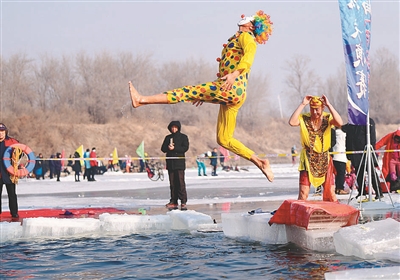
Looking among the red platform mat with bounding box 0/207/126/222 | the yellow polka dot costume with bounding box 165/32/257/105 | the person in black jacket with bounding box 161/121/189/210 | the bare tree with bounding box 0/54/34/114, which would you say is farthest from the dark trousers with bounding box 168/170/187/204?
the bare tree with bounding box 0/54/34/114

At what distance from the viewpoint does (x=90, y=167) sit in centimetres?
2914

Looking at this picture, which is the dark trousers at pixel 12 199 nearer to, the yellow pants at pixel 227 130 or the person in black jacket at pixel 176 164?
the person in black jacket at pixel 176 164

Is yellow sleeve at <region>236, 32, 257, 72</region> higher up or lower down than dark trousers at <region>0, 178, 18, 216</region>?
higher up

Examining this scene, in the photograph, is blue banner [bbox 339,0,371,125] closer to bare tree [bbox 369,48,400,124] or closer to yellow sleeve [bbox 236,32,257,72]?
yellow sleeve [bbox 236,32,257,72]

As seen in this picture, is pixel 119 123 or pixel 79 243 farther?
pixel 119 123

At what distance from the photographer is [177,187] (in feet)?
43.9

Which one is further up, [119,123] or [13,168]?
[119,123]

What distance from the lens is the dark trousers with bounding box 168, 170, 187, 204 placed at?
13.3 m

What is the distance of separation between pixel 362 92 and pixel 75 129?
58185mm

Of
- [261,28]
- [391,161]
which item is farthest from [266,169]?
[391,161]

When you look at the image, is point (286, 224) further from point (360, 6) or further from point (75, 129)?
point (75, 129)

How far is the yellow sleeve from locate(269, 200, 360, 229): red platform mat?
170 centimetres

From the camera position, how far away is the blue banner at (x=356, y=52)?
33.5 ft

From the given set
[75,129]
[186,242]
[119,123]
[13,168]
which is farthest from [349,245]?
[119,123]
